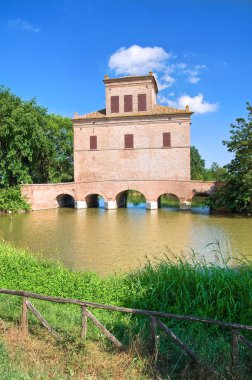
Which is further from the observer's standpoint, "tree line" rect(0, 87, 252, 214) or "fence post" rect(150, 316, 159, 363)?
"tree line" rect(0, 87, 252, 214)

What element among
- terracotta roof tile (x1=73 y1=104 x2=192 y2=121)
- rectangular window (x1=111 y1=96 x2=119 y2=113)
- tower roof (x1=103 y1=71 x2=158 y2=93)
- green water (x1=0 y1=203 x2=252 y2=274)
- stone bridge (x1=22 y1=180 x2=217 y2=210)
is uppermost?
tower roof (x1=103 y1=71 x2=158 y2=93)

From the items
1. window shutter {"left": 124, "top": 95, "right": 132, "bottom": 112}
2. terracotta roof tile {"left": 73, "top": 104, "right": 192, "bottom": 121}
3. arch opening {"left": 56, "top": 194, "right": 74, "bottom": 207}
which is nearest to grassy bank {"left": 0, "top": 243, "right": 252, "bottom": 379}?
terracotta roof tile {"left": 73, "top": 104, "right": 192, "bottom": 121}

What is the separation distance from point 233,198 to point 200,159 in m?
40.2

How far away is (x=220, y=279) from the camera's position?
652 centimetres

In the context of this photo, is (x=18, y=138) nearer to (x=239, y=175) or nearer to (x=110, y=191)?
(x=110, y=191)

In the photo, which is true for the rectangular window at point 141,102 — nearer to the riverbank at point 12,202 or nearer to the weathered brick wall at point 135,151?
the weathered brick wall at point 135,151

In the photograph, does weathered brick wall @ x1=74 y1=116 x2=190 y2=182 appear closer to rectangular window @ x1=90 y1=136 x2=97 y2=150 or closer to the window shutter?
rectangular window @ x1=90 y1=136 x2=97 y2=150

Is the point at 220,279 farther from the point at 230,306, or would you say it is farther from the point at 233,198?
the point at 233,198

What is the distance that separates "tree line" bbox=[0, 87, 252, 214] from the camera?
71.8 feet

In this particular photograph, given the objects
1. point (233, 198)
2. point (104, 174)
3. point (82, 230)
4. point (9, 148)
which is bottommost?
point (82, 230)

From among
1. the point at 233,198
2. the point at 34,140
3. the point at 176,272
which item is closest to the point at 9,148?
the point at 34,140

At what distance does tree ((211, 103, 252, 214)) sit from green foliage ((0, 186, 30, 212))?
1706 cm

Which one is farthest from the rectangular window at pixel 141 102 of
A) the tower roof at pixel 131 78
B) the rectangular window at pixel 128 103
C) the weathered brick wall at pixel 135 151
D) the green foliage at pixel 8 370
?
the green foliage at pixel 8 370

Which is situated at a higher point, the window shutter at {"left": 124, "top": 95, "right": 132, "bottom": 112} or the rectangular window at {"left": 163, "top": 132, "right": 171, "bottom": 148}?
the window shutter at {"left": 124, "top": 95, "right": 132, "bottom": 112}
